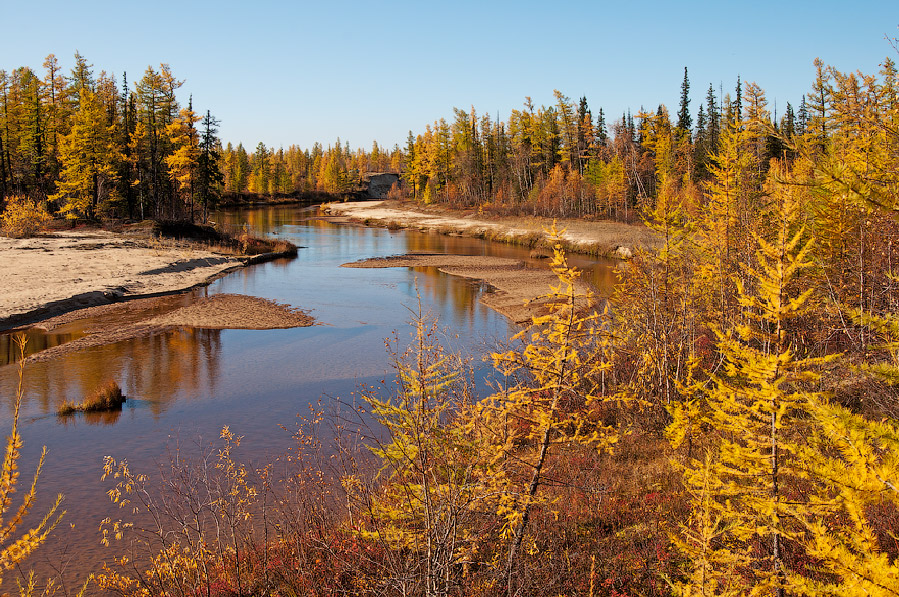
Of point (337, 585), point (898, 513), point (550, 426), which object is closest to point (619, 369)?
point (898, 513)

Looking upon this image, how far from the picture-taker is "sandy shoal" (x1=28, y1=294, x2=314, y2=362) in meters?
21.1

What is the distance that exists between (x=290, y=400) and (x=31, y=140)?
2046 inches

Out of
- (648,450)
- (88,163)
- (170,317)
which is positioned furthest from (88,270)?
(648,450)

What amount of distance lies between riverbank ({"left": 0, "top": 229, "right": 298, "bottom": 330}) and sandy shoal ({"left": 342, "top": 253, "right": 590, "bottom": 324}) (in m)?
10.3

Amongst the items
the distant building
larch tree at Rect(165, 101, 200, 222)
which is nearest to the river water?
larch tree at Rect(165, 101, 200, 222)

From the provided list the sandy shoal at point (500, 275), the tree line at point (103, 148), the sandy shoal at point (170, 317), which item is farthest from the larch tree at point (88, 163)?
the sandy shoal at point (170, 317)

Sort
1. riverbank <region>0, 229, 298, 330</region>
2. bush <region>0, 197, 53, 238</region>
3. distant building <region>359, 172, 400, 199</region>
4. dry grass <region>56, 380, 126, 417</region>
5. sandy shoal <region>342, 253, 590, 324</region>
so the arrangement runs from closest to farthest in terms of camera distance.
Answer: dry grass <region>56, 380, 126, 417</region> < riverbank <region>0, 229, 298, 330</region> < sandy shoal <region>342, 253, 590, 324</region> < bush <region>0, 197, 53, 238</region> < distant building <region>359, 172, 400, 199</region>

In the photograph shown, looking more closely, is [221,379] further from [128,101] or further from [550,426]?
[128,101]

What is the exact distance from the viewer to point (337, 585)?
602cm

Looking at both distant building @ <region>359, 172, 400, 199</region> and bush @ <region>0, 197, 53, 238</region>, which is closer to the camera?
bush @ <region>0, 197, 53, 238</region>

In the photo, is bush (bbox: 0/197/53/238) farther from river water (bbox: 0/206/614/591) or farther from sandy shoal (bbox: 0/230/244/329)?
river water (bbox: 0/206/614/591)

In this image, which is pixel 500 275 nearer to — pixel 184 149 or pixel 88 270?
pixel 88 270

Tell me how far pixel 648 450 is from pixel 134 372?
14370 millimetres

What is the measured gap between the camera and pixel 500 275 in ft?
115
